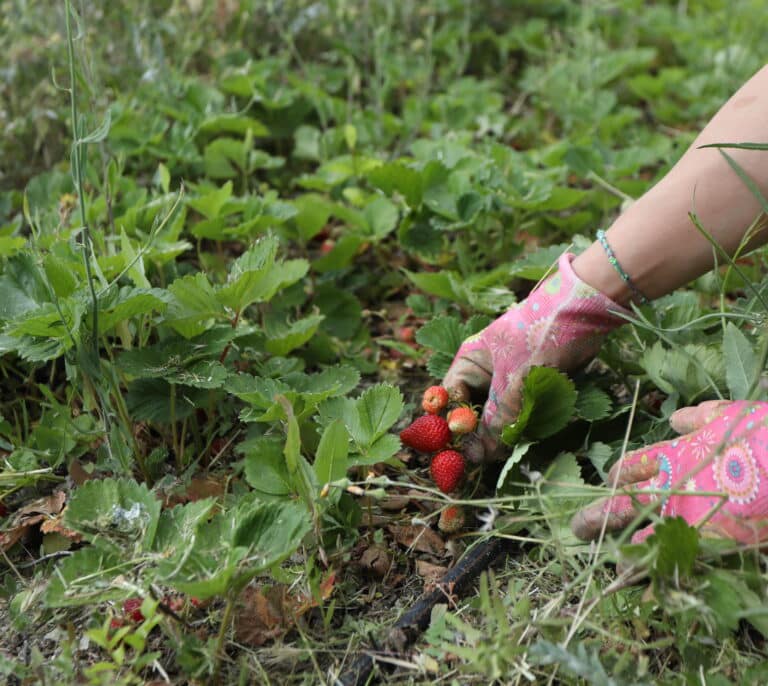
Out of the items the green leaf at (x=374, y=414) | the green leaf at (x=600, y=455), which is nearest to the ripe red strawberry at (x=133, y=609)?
the green leaf at (x=374, y=414)

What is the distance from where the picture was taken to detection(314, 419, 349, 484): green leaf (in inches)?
45.9

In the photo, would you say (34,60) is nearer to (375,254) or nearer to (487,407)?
(375,254)

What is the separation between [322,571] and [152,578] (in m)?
0.29

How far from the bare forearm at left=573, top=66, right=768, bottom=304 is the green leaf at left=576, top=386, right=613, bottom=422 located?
163 mm

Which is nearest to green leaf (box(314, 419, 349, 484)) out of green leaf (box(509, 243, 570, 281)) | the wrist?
the wrist

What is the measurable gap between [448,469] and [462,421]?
0.28 ft

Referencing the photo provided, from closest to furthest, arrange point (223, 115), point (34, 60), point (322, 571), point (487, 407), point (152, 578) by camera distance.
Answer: point (152, 578)
point (322, 571)
point (487, 407)
point (223, 115)
point (34, 60)

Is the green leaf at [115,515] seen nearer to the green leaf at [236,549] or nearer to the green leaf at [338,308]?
the green leaf at [236,549]

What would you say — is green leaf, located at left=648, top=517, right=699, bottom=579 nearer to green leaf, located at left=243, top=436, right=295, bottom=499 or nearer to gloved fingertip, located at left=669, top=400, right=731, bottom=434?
gloved fingertip, located at left=669, top=400, right=731, bottom=434

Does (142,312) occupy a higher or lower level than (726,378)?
higher

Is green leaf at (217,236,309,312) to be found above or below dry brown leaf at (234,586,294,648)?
above

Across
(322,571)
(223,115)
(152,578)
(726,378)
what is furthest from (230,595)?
(223,115)

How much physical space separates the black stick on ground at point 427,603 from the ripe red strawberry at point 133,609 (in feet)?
0.95

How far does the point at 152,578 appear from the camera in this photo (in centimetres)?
102
